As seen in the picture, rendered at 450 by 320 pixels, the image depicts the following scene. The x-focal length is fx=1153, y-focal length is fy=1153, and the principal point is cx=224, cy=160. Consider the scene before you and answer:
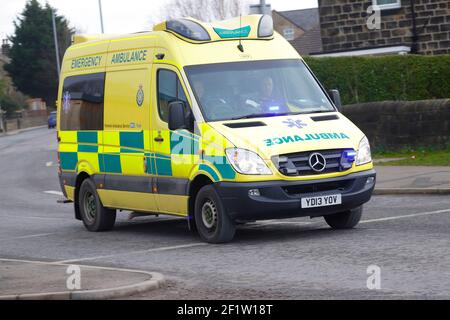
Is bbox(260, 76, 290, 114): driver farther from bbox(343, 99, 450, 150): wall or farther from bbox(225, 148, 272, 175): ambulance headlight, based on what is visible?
bbox(343, 99, 450, 150): wall

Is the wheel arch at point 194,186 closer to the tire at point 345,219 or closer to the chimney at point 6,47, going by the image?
the tire at point 345,219

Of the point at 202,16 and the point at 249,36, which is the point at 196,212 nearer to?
the point at 249,36

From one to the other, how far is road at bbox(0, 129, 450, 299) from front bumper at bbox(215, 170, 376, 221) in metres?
0.35

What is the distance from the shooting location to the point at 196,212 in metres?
13.6

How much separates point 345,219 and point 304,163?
1.42m

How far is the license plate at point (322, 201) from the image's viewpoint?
13031 mm

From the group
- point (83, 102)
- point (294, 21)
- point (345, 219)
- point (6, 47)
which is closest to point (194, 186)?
point (345, 219)

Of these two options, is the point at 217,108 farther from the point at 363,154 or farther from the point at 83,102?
the point at 83,102

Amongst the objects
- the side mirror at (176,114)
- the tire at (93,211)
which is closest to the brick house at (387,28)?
the tire at (93,211)

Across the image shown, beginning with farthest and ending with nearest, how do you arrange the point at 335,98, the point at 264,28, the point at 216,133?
the point at 264,28 < the point at 335,98 < the point at 216,133

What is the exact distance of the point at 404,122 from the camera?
85.9ft

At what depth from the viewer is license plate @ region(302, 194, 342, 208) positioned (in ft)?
42.8

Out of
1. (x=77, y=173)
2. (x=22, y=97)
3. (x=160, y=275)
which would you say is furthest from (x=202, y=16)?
(x=160, y=275)

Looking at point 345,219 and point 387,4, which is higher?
point 387,4
